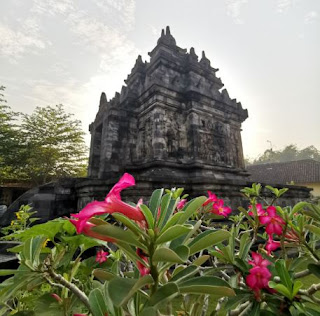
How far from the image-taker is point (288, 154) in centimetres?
5238

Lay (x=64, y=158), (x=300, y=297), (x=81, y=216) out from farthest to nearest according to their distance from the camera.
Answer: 1. (x=64, y=158)
2. (x=300, y=297)
3. (x=81, y=216)

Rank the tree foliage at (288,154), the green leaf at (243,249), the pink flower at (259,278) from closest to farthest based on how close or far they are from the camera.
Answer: the pink flower at (259,278) < the green leaf at (243,249) < the tree foliage at (288,154)

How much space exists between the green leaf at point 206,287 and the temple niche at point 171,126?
6.22m

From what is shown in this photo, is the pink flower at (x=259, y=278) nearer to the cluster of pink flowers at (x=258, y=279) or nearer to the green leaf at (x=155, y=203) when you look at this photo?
the cluster of pink flowers at (x=258, y=279)

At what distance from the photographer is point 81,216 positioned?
0.52m

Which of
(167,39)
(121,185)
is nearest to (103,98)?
(167,39)

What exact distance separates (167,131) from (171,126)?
0.32m

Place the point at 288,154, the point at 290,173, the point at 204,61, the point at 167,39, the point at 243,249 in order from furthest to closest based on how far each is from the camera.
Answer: the point at 288,154
the point at 290,173
the point at 204,61
the point at 167,39
the point at 243,249

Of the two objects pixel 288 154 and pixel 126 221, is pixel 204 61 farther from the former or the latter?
pixel 288 154

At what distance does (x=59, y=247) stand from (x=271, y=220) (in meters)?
1.01

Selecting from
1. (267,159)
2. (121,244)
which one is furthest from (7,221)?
(267,159)

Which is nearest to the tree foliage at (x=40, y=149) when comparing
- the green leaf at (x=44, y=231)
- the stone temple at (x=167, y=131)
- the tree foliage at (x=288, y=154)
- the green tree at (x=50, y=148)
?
the green tree at (x=50, y=148)

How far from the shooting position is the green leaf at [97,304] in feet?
2.12

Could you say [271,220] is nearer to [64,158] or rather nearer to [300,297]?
[300,297]
